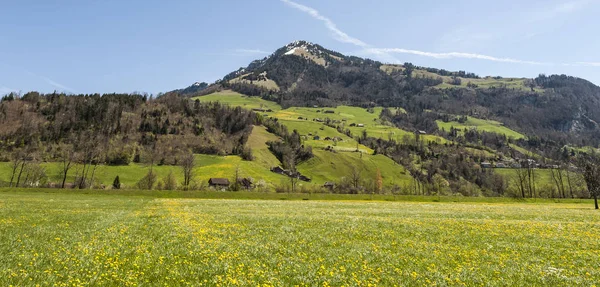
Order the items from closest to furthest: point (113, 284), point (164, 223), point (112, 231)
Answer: point (113, 284), point (112, 231), point (164, 223)

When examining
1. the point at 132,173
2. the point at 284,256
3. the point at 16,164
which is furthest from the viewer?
the point at 132,173

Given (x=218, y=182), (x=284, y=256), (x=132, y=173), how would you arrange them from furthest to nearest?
(x=132, y=173) → (x=218, y=182) → (x=284, y=256)

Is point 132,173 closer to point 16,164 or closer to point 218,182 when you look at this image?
point 218,182

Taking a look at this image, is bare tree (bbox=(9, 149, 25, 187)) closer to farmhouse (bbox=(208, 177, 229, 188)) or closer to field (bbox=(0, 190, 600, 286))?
farmhouse (bbox=(208, 177, 229, 188))

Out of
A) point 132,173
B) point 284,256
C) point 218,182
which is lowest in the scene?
point 284,256

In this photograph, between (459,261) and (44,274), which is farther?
(459,261)

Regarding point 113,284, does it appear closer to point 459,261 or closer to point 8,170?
point 459,261

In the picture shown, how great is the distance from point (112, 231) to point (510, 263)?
25507mm

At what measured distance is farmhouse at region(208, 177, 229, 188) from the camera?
559 feet

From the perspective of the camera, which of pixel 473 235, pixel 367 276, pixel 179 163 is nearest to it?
pixel 367 276

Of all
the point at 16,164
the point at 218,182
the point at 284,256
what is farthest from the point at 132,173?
the point at 284,256

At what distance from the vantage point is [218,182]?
6786 inches

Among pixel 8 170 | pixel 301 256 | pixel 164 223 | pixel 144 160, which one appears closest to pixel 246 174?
pixel 144 160

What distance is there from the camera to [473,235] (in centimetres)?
2612
